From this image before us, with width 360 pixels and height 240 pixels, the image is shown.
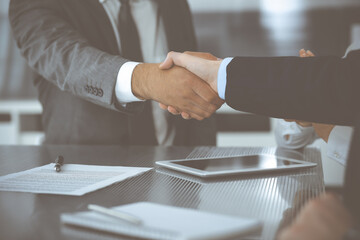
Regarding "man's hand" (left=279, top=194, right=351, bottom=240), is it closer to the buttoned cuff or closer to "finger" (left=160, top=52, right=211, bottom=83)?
the buttoned cuff

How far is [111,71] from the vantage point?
4.44 ft

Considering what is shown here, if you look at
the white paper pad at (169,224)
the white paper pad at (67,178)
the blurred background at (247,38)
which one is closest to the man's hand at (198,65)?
the white paper pad at (67,178)

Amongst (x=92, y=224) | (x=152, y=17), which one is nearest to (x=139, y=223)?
(x=92, y=224)

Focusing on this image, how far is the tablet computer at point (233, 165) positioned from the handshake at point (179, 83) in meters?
0.35

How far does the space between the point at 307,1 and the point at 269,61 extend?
127 inches

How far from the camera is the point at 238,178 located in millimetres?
886

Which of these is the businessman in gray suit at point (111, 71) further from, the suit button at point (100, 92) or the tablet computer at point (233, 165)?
the tablet computer at point (233, 165)

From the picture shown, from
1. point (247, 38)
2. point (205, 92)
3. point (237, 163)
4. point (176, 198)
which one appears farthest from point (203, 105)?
point (247, 38)

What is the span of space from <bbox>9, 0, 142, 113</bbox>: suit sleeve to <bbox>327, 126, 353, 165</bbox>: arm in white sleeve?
0.66 m

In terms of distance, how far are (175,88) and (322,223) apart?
935 millimetres

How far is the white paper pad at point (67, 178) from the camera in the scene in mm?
798

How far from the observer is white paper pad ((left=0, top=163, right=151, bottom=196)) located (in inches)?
31.4

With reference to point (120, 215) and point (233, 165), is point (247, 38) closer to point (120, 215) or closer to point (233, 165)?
point (233, 165)

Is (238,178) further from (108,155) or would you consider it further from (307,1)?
(307,1)
